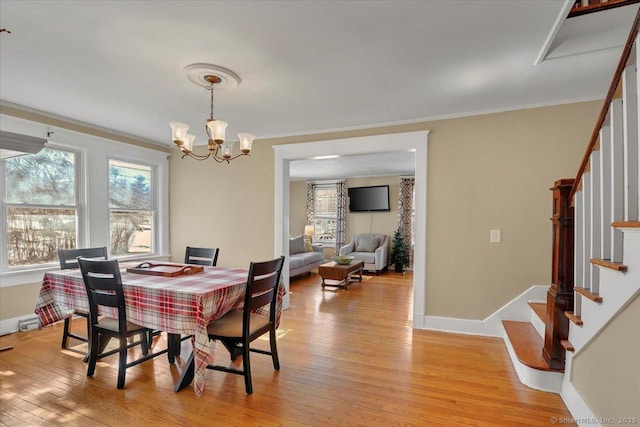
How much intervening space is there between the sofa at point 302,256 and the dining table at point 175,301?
365 centimetres

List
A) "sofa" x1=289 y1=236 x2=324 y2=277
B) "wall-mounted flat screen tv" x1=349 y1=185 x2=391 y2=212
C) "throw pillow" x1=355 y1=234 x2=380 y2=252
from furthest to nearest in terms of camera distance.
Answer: "wall-mounted flat screen tv" x1=349 y1=185 x2=391 y2=212 < "throw pillow" x1=355 y1=234 x2=380 y2=252 < "sofa" x1=289 y1=236 x2=324 y2=277

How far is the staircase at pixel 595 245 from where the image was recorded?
4.88 ft

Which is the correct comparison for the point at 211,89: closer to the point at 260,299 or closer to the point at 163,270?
the point at 163,270

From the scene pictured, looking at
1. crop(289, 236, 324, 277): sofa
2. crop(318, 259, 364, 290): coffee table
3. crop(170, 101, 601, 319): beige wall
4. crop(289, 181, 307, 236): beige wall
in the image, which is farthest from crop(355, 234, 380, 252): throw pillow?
crop(170, 101, 601, 319): beige wall

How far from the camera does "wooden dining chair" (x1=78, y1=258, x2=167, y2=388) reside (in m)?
2.23

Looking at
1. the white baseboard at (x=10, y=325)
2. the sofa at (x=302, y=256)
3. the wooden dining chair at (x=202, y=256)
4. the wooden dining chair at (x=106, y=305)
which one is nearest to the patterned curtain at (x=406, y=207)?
the sofa at (x=302, y=256)

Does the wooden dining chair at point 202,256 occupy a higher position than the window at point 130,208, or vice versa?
the window at point 130,208

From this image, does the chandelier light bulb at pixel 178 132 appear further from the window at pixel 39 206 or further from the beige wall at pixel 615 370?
the beige wall at pixel 615 370

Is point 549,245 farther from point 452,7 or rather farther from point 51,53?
point 51,53

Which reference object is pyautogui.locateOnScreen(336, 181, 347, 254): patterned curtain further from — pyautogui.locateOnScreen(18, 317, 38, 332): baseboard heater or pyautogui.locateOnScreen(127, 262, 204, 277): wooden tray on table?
pyautogui.locateOnScreen(18, 317, 38, 332): baseboard heater

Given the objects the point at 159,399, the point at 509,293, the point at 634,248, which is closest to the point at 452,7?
the point at 634,248

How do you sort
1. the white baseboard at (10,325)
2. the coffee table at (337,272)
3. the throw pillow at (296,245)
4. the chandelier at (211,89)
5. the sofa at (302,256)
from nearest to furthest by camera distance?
1. the chandelier at (211,89)
2. the white baseboard at (10,325)
3. the coffee table at (337,272)
4. the sofa at (302,256)
5. the throw pillow at (296,245)

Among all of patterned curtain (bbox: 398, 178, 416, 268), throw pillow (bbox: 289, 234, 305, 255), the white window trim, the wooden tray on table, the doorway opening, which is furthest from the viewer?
patterned curtain (bbox: 398, 178, 416, 268)

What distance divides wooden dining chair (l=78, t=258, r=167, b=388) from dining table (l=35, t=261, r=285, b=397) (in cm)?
6
